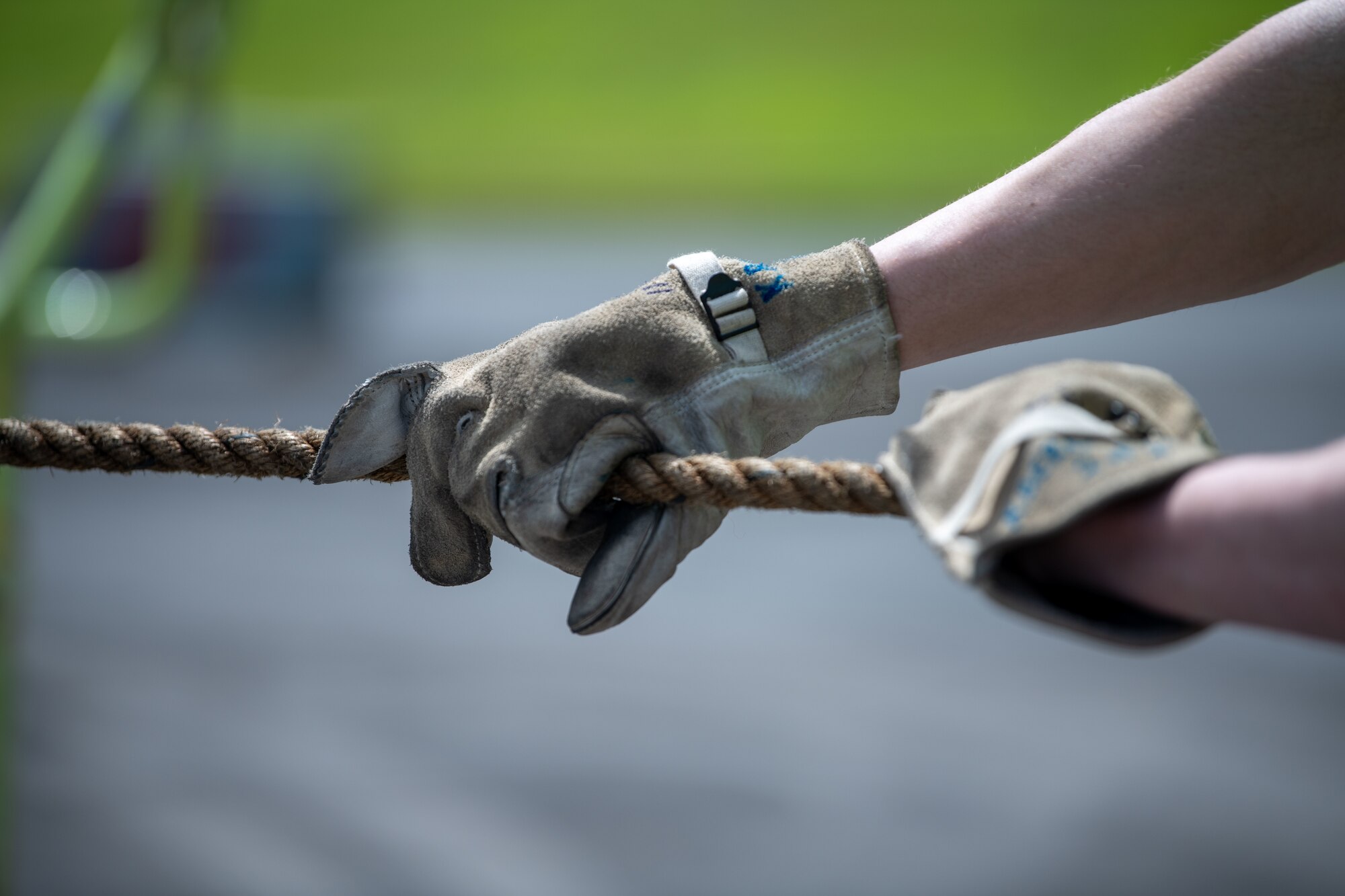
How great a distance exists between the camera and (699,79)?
730cm

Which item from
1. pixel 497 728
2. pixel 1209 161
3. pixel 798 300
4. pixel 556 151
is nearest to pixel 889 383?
pixel 798 300

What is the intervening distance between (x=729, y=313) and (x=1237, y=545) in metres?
0.33

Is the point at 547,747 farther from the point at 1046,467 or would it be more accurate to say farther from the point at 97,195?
the point at 1046,467

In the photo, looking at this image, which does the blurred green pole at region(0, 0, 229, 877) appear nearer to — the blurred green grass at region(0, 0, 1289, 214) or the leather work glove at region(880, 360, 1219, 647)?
the leather work glove at region(880, 360, 1219, 647)

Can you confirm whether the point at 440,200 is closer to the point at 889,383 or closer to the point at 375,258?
the point at 375,258

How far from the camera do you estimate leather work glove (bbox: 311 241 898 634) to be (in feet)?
2.05

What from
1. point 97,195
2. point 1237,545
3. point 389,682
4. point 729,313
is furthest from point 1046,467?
point 389,682

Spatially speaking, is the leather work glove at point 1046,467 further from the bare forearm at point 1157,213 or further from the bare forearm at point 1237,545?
the bare forearm at point 1157,213

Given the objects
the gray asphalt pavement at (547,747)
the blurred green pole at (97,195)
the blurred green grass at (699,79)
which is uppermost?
the blurred green grass at (699,79)

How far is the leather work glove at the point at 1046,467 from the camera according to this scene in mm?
465

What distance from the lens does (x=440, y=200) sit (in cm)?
820

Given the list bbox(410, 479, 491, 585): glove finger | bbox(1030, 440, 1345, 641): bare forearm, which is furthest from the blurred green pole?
bbox(1030, 440, 1345, 641): bare forearm

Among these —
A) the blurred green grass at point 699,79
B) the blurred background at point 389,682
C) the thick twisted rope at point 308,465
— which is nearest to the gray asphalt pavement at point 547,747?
the blurred background at point 389,682

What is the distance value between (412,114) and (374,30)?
1.87 ft
